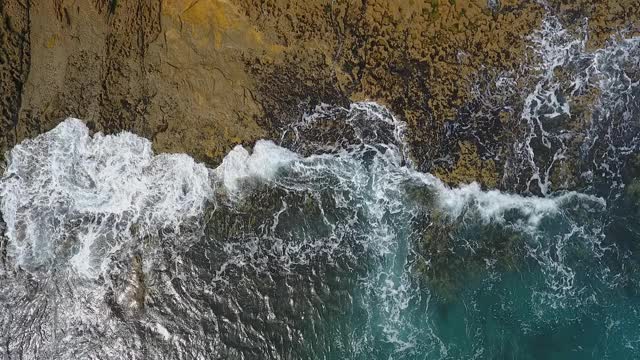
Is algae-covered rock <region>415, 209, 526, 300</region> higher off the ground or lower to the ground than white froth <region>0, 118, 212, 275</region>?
higher

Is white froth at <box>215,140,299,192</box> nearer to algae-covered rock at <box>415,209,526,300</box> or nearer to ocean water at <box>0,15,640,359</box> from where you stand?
ocean water at <box>0,15,640,359</box>

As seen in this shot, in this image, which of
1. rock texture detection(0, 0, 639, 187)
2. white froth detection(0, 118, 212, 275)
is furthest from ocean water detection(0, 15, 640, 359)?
rock texture detection(0, 0, 639, 187)

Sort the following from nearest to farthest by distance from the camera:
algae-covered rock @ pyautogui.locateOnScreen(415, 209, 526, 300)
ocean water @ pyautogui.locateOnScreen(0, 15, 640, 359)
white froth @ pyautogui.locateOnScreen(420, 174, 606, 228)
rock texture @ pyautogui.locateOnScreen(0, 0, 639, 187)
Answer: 1. ocean water @ pyautogui.locateOnScreen(0, 15, 640, 359)
2. rock texture @ pyautogui.locateOnScreen(0, 0, 639, 187)
3. algae-covered rock @ pyautogui.locateOnScreen(415, 209, 526, 300)
4. white froth @ pyautogui.locateOnScreen(420, 174, 606, 228)

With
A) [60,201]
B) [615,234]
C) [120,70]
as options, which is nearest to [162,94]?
[120,70]

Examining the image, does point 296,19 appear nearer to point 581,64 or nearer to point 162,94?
point 162,94

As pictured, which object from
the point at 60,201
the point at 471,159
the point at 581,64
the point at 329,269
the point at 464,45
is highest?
the point at 581,64

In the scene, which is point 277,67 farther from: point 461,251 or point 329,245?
point 461,251
